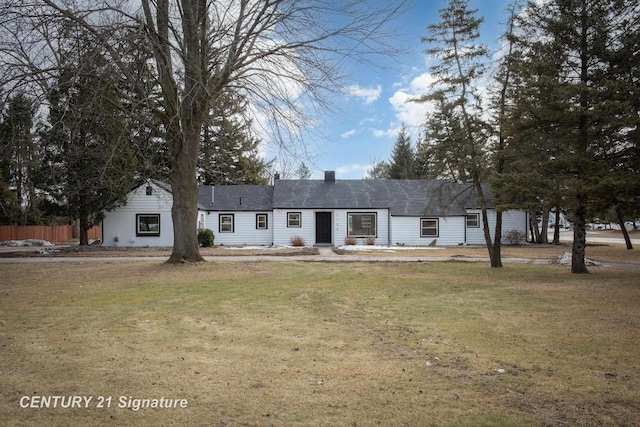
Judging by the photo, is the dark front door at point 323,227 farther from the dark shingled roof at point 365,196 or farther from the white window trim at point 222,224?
the white window trim at point 222,224

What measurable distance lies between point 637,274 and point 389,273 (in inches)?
287

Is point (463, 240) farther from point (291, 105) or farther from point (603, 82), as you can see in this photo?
point (291, 105)

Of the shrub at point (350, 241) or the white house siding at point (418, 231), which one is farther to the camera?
the white house siding at point (418, 231)

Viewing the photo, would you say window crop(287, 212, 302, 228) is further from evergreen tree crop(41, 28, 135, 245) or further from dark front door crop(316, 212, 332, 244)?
evergreen tree crop(41, 28, 135, 245)

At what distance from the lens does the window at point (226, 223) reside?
103 ft

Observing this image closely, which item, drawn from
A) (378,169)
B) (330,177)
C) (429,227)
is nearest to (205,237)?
(330,177)

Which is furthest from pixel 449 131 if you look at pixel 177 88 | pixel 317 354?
pixel 317 354

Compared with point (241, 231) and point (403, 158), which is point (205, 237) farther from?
point (403, 158)

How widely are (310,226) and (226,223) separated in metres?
5.87

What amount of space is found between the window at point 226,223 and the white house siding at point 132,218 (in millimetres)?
3808

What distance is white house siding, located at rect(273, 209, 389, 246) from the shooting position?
30.4 meters

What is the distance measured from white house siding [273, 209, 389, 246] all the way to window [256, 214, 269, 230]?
1.07m

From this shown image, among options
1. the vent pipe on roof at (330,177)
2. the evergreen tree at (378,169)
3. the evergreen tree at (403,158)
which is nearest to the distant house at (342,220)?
the vent pipe on roof at (330,177)

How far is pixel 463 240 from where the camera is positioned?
3095cm
